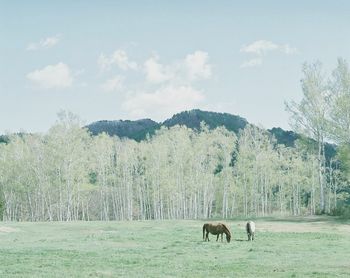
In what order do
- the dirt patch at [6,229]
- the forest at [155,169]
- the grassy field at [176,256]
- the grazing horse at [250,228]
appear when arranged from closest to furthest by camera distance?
the grassy field at [176,256] → the grazing horse at [250,228] → the dirt patch at [6,229] → the forest at [155,169]

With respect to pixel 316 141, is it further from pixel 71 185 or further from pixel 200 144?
pixel 71 185

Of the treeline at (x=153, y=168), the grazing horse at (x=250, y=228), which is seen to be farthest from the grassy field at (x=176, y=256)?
the treeline at (x=153, y=168)

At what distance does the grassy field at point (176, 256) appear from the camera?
875 inches

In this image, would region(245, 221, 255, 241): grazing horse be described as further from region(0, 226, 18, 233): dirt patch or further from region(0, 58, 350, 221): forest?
region(0, 58, 350, 221): forest

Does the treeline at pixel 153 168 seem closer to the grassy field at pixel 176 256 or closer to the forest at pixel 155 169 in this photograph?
the forest at pixel 155 169

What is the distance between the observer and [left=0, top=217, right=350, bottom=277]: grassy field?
22.2m

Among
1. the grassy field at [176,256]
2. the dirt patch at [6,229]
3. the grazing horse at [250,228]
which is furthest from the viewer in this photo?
the dirt patch at [6,229]

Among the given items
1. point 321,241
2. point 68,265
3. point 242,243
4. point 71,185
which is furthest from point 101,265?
point 71,185

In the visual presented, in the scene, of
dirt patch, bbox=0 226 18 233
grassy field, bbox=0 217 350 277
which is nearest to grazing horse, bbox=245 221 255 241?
grassy field, bbox=0 217 350 277

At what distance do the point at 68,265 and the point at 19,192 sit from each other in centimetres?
7270

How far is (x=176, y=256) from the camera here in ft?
91.0

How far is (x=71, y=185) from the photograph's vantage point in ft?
268

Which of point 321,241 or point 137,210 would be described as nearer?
point 321,241

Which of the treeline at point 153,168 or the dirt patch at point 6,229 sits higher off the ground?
the treeline at point 153,168
